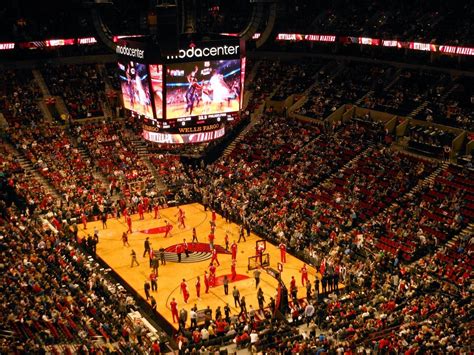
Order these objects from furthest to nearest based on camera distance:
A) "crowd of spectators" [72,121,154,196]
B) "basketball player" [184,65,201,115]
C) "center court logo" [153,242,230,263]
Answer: "crowd of spectators" [72,121,154,196], "center court logo" [153,242,230,263], "basketball player" [184,65,201,115]

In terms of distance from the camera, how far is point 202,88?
107ft

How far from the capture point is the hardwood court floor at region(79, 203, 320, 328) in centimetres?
3088

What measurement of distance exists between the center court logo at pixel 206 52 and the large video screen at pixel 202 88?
0.38 metres

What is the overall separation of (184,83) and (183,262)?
9.33 meters

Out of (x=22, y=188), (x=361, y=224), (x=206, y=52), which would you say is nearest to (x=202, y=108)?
(x=206, y=52)

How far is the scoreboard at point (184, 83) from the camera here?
31344 mm

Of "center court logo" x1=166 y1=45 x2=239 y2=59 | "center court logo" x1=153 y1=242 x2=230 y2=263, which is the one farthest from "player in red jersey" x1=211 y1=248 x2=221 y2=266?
"center court logo" x1=166 y1=45 x2=239 y2=59

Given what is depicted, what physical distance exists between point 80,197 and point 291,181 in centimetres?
1311

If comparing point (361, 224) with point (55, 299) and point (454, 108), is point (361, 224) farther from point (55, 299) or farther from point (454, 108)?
point (55, 299)

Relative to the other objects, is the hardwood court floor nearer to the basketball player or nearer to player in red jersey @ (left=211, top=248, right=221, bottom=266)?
player in red jersey @ (left=211, top=248, right=221, bottom=266)

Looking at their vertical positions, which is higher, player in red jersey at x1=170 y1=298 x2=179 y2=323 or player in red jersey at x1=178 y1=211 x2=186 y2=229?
player in red jersey at x1=170 y1=298 x2=179 y2=323

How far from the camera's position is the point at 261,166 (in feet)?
149

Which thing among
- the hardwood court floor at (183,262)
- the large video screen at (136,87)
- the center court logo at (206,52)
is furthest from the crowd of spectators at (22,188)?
the center court logo at (206,52)

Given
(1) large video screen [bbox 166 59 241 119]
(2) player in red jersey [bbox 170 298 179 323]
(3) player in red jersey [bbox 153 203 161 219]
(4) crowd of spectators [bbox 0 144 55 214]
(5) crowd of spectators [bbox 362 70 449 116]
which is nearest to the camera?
(2) player in red jersey [bbox 170 298 179 323]
